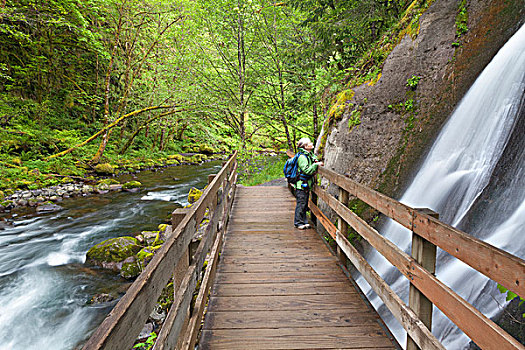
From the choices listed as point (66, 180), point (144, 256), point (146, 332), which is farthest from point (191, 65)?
point (146, 332)

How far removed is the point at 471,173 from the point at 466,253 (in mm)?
2615

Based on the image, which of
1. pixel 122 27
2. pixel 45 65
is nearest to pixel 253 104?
pixel 122 27

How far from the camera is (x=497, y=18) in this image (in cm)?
441

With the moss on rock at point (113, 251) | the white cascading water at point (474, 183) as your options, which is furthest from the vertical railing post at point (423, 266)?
the moss on rock at point (113, 251)

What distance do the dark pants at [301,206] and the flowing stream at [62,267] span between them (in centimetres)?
400

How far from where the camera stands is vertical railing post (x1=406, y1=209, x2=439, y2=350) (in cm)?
213

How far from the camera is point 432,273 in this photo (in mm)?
2098

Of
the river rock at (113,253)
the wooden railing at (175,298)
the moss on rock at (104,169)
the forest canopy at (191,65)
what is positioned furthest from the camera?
the moss on rock at (104,169)

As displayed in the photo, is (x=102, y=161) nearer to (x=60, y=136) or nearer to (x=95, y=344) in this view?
(x=60, y=136)

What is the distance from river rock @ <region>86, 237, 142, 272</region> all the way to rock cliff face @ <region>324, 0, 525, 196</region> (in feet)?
17.8

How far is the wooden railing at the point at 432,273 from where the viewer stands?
143 centimetres

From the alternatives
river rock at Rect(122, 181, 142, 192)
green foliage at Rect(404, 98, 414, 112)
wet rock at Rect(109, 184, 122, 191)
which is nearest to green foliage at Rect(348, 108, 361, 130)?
green foliage at Rect(404, 98, 414, 112)

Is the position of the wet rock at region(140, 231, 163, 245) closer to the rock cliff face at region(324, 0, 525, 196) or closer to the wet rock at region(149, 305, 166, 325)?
the wet rock at region(149, 305, 166, 325)

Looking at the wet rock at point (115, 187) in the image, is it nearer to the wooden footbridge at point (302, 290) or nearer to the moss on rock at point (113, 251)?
the moss on rock at point (113, 251)
